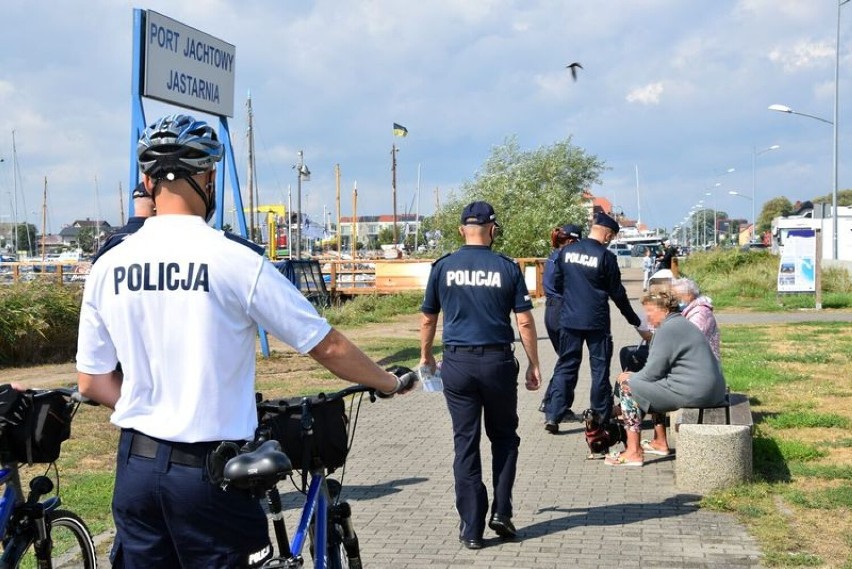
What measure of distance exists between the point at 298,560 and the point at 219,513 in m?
0.61

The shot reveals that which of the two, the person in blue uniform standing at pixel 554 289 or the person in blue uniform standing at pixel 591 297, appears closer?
the person in blue uniform standing at pixel 591 297

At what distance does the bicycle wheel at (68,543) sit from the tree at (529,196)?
38.4 m

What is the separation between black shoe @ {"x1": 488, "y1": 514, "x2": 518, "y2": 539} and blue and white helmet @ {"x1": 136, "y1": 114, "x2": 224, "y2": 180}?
368 cm

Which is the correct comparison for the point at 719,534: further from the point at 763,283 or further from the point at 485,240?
the point at 763,283

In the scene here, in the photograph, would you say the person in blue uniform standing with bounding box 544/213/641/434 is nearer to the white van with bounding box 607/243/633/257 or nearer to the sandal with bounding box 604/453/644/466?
the sandal with bounding box 604/453/644/466

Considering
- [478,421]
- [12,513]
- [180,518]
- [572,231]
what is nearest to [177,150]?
[180,518]

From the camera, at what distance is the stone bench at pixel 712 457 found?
290 inches

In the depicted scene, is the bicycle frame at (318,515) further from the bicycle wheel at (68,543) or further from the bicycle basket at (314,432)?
the bicycle wheel at (68,543)

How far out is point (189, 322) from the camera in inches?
117

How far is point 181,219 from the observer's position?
3.08m

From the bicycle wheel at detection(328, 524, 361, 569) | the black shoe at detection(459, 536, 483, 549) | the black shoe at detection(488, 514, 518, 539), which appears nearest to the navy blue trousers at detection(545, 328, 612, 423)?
the black shoe at detection(488, 514, 518, 539)

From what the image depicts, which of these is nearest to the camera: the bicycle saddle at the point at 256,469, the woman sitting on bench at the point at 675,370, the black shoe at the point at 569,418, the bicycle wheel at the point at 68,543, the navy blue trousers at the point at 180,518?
the bicycle saddle at the point at 256,469

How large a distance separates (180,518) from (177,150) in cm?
101

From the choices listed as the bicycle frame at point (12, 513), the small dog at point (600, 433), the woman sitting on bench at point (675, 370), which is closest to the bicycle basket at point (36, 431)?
the bicycle frame at point (12, 513)
